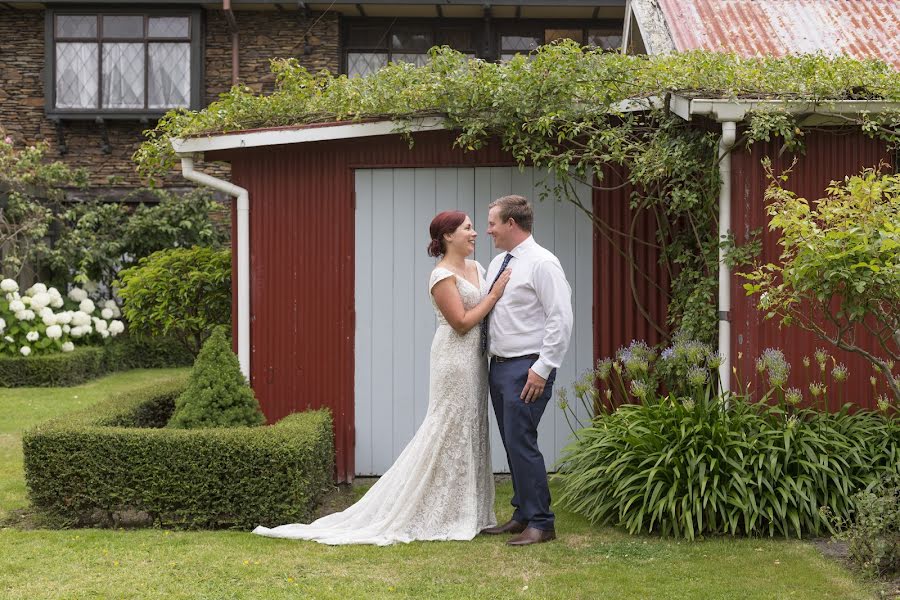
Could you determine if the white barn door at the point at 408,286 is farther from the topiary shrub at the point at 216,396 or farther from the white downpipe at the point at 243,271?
the topiary shrub at the point at 216,396

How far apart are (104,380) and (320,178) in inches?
349

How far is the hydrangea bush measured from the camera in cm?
1488

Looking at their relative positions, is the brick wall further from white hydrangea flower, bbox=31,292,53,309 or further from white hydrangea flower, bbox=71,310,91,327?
white hydrangea flower, bbox=31,292,53,309

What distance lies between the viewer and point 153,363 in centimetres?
1758

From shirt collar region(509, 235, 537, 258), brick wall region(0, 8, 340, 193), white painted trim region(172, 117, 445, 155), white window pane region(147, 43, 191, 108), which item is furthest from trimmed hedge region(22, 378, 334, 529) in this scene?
white window pane region(147, 43, 191, 108)

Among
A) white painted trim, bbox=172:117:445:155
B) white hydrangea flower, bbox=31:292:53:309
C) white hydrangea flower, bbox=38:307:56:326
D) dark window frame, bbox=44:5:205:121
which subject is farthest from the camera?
dark window frame, bbox=44:5:205:121

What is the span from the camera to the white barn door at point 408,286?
8.16 m

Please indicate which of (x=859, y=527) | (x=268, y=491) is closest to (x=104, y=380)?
(x=268, y=491)

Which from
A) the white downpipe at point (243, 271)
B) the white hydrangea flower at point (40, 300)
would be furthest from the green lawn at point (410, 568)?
the white hydrangea flower at point (40, 300)

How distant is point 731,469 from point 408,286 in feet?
9.95

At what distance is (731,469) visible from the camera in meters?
6.27

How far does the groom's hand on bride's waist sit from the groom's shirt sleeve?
33 mm

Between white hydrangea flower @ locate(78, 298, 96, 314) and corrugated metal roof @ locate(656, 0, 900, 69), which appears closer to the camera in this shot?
corrugated metal roof @ locate(656, 0, 900, 69)

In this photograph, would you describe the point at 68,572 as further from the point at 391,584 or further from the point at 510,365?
the point at 510,365
